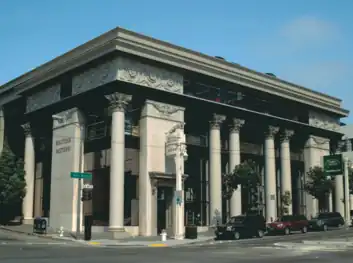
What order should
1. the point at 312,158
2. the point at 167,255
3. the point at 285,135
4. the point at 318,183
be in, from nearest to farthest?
the point at 167,255 → the point at 318,183 → the point at 285,135 → the point at 312,158

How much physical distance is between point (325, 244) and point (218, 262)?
1311cm

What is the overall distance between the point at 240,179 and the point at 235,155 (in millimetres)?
5725

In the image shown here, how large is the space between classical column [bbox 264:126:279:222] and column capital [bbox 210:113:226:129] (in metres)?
8.42

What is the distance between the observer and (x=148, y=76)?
1734 inches

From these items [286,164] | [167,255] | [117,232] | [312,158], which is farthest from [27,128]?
[167,255]

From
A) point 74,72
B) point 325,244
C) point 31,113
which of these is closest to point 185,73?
point 74,72

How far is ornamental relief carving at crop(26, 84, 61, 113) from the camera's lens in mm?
49500

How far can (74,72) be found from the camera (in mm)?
46656

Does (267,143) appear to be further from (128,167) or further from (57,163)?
(57,163)

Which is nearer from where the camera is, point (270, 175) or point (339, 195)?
point (270, 175)

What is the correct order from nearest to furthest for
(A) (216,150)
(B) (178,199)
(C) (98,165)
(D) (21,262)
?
(D) (21,262) → (B) (178,199) → (C) (98,165) → (A) (216,150)

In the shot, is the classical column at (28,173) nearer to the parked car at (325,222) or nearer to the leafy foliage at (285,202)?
the leafy foliage at (285,202)

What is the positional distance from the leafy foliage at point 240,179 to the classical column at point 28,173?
21.1 meters

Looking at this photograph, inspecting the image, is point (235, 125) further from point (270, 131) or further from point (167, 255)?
point (167, 255)
